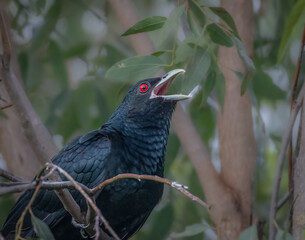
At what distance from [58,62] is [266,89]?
1605 mm

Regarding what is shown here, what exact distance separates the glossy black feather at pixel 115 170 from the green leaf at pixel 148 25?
526mm

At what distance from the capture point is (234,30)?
3.53 meters

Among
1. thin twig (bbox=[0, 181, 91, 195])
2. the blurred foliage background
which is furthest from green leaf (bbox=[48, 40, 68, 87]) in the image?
thin twig (bbox=[0, 181, 91, 195])

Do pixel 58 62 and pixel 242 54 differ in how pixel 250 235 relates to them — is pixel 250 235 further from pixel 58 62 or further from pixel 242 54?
pixel 58 62

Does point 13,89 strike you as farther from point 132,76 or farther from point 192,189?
point 192,189

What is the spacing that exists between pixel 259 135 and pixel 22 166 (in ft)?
6.07

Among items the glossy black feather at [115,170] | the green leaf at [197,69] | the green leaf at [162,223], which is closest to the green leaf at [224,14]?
the green leaf at [197,69]

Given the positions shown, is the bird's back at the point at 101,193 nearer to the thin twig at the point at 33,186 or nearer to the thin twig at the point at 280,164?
the thin twig at the point at 280,164

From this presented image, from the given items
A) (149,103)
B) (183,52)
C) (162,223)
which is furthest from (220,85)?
(162,223)

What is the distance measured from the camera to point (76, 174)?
11.4 feet

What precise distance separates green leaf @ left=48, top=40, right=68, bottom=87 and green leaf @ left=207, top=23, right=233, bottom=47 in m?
1.78

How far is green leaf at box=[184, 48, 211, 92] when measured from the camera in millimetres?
3354

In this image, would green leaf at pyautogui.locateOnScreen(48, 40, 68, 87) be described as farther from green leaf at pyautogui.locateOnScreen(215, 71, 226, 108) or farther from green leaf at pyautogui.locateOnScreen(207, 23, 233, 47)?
green leaf at pyautogui.locateOnScreen(207, 23, 233, 47)

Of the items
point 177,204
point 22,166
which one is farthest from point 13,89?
point 177,204
